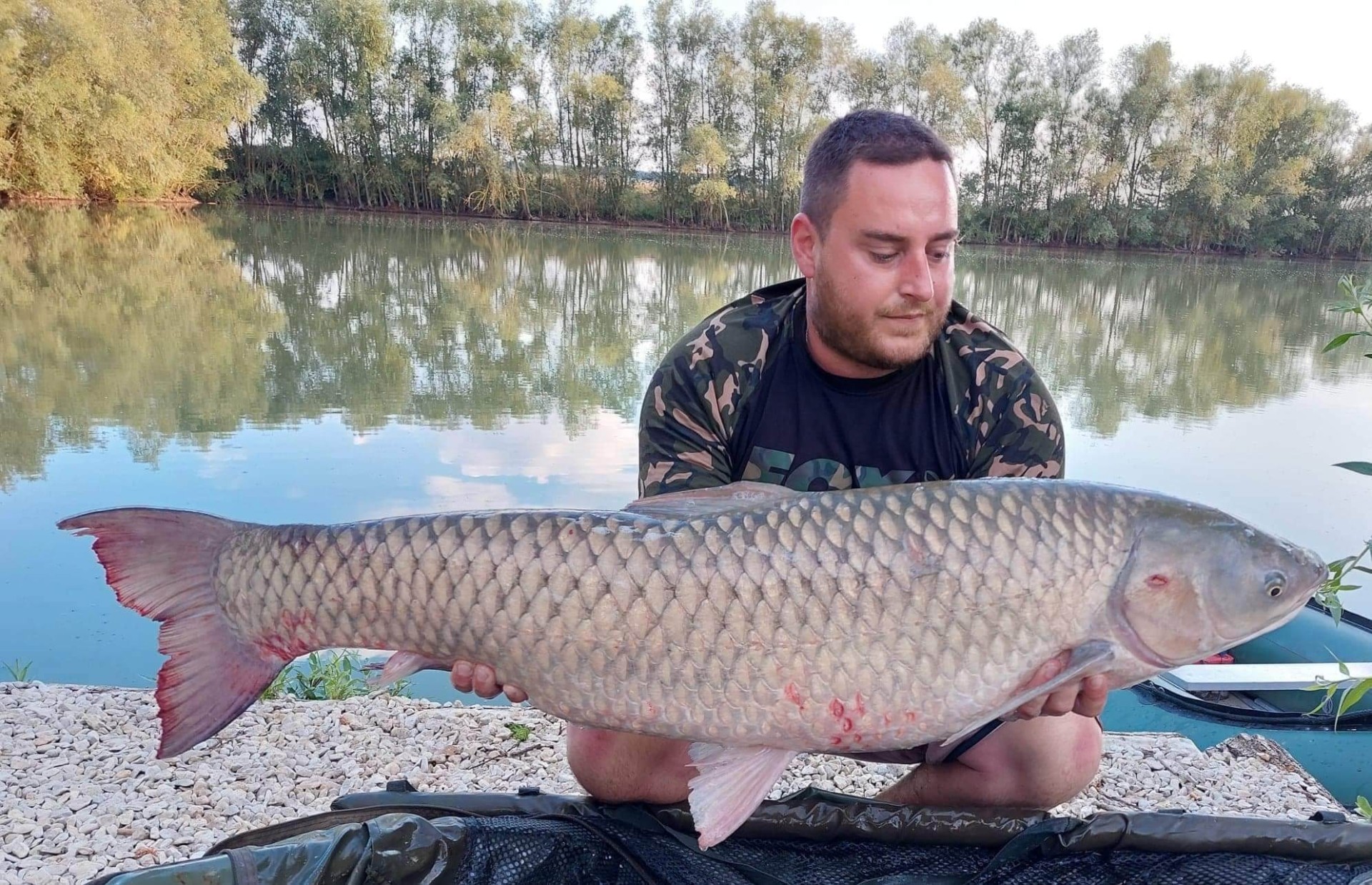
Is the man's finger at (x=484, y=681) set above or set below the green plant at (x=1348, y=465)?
below

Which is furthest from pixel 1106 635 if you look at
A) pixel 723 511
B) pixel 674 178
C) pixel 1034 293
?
pixel 674 178

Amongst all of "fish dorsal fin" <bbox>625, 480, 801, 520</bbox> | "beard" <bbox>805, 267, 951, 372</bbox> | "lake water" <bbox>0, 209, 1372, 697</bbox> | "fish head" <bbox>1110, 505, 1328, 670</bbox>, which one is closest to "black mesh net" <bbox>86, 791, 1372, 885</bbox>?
"fish head" <bbox>1110, 505, 1328, 670</bbox>

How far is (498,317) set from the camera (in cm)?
909

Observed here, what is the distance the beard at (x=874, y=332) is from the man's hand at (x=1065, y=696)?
0.64 meters

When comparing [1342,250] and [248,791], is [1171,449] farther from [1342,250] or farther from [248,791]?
[1342,250]

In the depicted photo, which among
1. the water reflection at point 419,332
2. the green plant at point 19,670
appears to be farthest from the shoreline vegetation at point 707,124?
the green plant at point 19,670

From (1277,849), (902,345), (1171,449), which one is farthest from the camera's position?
(1171,449)

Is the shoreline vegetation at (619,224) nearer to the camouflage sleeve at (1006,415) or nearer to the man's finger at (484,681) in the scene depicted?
the camouflage sleeve at (1006,415)

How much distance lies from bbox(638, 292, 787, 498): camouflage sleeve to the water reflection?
3431mm

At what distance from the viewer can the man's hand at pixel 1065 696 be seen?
1.16 metres

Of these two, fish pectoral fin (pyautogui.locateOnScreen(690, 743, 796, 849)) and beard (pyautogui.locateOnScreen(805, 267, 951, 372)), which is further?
beard (pyautogui.locateOnScreen(805, 267, 951, 372))

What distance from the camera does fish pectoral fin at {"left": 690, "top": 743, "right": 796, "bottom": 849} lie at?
1186 millimetres

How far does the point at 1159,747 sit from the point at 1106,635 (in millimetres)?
1267

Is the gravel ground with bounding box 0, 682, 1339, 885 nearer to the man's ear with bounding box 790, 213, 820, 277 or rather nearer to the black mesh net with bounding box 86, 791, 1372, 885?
the black mesh net with bounding box 86, 791, 1372, 885
